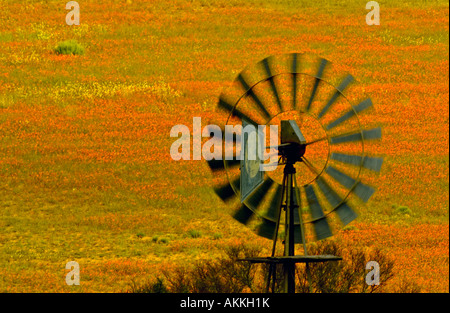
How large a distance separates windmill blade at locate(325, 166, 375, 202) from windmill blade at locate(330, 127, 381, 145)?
608mm

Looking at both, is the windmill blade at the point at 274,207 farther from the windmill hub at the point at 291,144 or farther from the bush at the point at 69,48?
the bush at the point at 69,48

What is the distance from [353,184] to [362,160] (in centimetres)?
52

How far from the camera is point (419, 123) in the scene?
61.9m

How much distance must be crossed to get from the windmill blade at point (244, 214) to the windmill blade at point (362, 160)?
1.97m

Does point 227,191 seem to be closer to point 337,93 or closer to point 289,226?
point 289,226

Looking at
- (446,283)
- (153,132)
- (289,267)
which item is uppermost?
(153,132)

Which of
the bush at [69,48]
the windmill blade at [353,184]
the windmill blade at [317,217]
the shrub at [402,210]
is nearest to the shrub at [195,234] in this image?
the shrub at [402,210]

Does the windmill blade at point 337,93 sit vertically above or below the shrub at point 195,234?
above

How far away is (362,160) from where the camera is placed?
18.6 metres

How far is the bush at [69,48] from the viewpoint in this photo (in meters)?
70.7

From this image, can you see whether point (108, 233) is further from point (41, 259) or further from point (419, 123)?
point (419, 123)

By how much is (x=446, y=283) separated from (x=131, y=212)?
715 inches

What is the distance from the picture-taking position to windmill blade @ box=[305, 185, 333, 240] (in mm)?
19203
